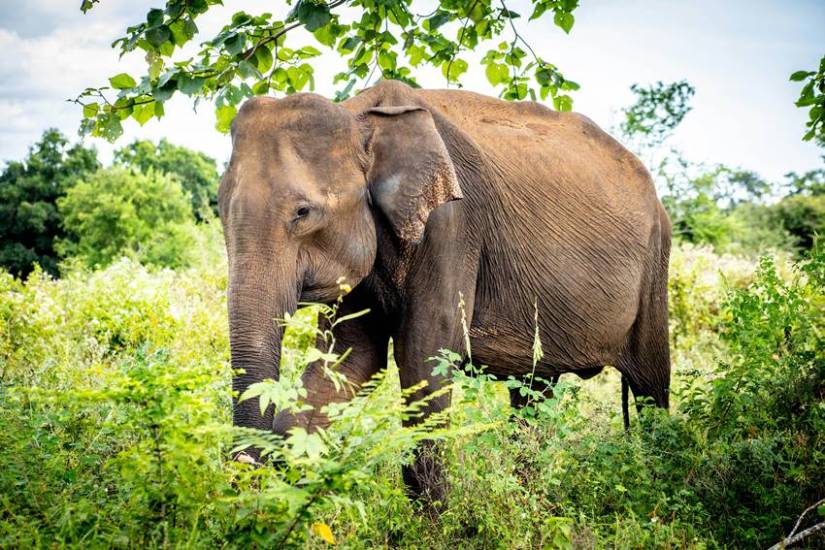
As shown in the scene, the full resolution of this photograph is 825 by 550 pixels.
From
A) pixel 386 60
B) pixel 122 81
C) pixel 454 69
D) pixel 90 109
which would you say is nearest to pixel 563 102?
pixel 454 69

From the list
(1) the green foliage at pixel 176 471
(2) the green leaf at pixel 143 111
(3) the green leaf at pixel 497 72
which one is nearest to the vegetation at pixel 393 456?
(1) the green foliage at pixel 176 471

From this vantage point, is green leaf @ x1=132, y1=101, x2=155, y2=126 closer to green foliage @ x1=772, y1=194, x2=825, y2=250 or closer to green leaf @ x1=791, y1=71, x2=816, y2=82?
green leaf @ x1=791, y1=71, x2=816, y2=82

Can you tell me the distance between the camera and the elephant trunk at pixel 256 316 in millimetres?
4168

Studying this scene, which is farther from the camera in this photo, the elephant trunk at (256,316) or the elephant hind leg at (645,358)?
the elephant hind leg at (645,358)

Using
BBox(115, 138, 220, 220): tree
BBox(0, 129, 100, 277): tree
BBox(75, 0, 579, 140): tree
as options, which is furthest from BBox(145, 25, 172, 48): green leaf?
BBox(115, 138, 220, 220): tree

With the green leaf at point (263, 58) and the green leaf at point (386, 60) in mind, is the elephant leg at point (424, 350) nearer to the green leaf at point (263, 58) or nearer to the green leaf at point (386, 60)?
the green leaf at point (263, 58)

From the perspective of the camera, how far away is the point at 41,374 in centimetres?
636

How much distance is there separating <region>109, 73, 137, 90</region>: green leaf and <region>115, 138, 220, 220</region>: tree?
184 ft

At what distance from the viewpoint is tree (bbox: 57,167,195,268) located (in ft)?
147

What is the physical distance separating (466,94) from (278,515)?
144 inches

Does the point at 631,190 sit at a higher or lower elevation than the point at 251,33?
lower

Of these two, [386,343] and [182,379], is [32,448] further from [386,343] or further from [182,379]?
[386,343]

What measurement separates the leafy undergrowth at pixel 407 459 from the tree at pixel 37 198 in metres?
42.4

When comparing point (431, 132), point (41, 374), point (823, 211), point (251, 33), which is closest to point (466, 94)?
point (431, 132)
